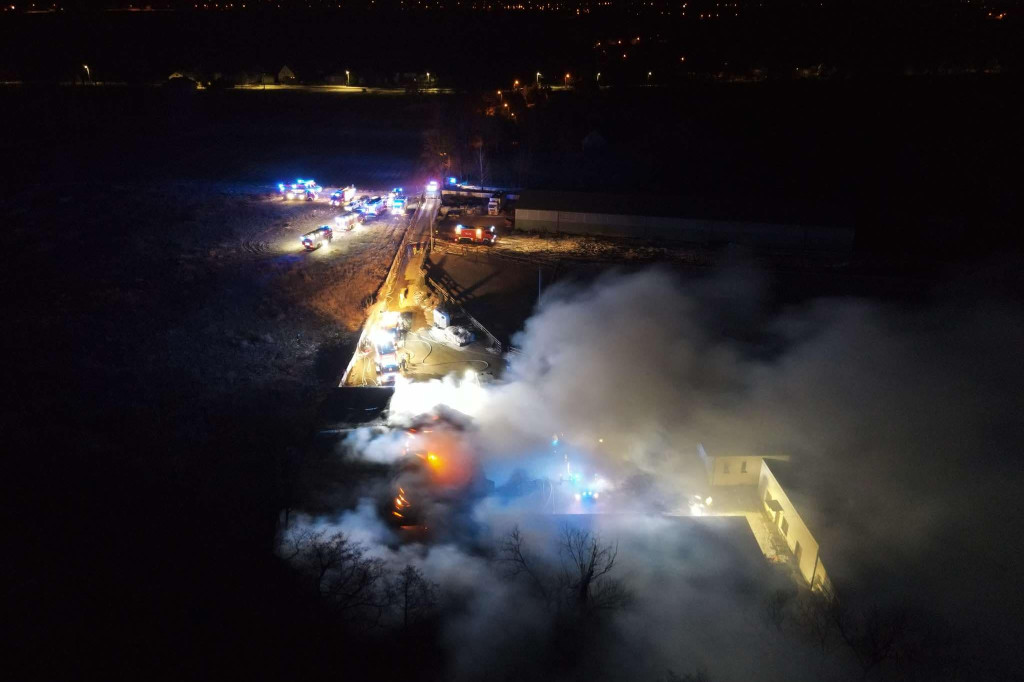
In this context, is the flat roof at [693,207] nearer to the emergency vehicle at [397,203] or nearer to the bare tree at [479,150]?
the emergency vehicle at [397,203]

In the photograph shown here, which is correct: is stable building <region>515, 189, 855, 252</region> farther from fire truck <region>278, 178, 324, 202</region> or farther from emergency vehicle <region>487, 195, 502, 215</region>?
fire truck <region>278, 178, 324, 202</region>

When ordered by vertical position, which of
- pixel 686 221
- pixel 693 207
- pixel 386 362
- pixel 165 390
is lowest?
pixel 165 390

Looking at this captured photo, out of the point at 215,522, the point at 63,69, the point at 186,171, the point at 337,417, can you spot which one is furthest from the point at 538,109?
the point at 63,69

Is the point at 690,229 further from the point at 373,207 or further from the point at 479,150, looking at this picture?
the point at 479,150

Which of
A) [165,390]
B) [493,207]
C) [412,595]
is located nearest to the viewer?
[412,595]

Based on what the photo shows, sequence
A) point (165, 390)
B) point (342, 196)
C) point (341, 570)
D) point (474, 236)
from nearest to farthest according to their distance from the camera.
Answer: point (341, 570), point (165, 390), point (474, 236), point (342, 196)

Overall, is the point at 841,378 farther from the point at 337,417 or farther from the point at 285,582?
the point at 285,582

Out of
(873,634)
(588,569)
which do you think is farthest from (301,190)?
(873,634)
